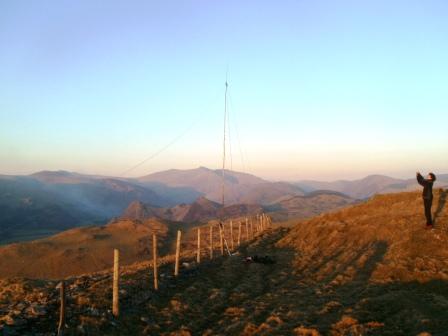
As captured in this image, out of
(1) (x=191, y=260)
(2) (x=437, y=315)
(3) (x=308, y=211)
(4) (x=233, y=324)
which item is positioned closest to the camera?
(2) (x=437, y=315)

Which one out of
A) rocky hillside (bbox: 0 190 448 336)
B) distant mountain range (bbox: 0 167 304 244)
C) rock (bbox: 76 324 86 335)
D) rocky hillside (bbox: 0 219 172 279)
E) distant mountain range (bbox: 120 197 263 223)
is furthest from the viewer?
distant mountain range (bbox: 0 167 304 244)

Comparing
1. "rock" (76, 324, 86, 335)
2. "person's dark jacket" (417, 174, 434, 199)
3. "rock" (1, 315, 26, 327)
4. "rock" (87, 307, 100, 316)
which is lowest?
"rock" (76, 324, 86, 335)

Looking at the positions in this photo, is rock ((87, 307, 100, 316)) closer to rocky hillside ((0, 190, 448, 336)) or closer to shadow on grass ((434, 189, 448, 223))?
rocky hillside ((0, 190, 448, 336))

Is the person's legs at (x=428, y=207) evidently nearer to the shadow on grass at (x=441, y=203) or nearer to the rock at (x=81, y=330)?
the shadow on grass at (x=441, y=203)

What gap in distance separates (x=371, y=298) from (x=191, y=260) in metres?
10.9

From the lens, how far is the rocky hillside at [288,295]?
9391 mm

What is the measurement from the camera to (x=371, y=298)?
35.7ft

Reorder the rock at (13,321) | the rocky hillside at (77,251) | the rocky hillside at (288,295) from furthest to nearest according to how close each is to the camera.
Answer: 1. the rocky hillside at (77,251)
2. the rock at (13,321)
3. the rocky hillside at (288,295)

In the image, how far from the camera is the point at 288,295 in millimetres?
12516

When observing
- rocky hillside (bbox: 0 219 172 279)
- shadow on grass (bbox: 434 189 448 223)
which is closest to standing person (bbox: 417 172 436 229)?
shadow on grass (bbox: 434 189 448 223)

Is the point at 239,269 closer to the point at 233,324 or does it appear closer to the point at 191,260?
the point at 191,260

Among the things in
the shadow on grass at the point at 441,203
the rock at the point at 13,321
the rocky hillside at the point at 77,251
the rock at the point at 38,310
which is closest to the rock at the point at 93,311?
the rock at the point at 38,310

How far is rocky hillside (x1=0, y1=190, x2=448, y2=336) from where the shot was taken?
370 inches

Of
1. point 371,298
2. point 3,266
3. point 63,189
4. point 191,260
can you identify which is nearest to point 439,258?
point 371,298
